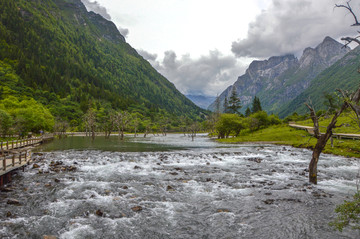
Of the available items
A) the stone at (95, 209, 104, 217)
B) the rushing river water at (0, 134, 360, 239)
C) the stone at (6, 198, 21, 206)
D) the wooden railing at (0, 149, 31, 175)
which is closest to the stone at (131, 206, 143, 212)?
the rushing river water at (0, 134, 360, 239)

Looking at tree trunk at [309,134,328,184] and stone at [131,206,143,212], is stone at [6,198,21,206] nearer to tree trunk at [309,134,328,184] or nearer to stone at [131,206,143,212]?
stone at [131,206,143,212]

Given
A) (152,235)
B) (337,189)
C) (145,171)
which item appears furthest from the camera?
(145,171)

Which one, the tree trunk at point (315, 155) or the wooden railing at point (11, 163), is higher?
the tree trunk at point (315, 155)

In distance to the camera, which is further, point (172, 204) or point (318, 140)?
point (318, 140)

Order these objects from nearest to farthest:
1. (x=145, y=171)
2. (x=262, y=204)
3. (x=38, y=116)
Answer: (x=262, y=204), (x=145, y=171), (x=38, y=116)

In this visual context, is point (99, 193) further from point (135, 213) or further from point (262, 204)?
point (262, 204)

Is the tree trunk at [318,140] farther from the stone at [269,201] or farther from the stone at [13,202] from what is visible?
the stone at [13,202]

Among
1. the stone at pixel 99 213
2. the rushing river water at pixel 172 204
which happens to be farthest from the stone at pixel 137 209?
the stone at pixel 99 213

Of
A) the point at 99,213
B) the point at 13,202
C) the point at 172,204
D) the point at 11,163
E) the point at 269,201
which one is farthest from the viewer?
the point at 11,163

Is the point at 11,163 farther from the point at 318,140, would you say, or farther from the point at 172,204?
the point at 318,140

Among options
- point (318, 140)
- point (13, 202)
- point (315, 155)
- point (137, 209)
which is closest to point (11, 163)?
point (13, 202)

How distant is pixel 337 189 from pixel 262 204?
935 centimetres

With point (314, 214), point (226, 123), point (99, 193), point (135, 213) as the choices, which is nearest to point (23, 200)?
point (99, 193)

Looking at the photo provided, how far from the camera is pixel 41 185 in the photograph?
2141 cm
